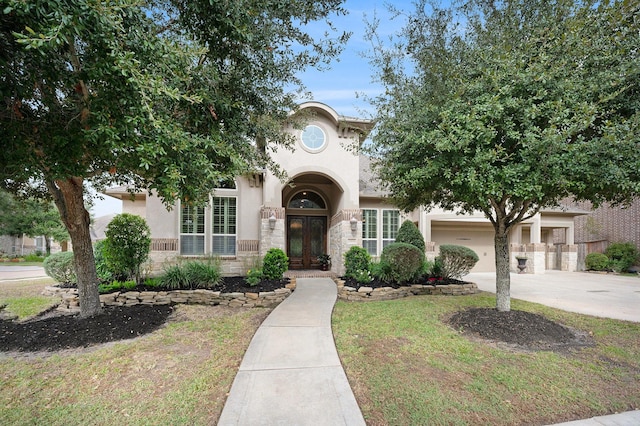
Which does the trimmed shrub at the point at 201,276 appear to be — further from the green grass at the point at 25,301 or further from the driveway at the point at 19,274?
the driveway at the point at 19,274

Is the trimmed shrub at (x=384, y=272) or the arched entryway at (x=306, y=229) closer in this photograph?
the trimmed shrub at (x=384, y=272)

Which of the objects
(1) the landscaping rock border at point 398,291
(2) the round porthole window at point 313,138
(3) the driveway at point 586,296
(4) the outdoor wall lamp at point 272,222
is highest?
(2) the round porthole window at point 313,138

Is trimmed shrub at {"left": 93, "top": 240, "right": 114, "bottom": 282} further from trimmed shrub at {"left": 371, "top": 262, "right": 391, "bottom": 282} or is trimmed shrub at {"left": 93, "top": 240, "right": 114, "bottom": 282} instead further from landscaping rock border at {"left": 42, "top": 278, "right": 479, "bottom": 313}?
trimmed shrub at {"left": 371, "top": 262, "right": 391, "bottom": 282}

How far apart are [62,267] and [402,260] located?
983cm

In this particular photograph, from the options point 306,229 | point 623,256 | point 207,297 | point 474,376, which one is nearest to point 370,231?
point 306,229

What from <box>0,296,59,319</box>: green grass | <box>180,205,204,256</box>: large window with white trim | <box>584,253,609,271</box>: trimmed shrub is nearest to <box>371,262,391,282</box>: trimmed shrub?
<box>180,205,204,256</box>: large window with white trim

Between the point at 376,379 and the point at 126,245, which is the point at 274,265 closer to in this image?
the point at 126,245

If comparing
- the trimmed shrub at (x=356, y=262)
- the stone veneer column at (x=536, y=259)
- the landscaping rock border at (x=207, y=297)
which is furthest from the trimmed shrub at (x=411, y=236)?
the stone veneer column at (x=536, y=259)

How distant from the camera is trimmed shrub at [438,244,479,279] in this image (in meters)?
9.66

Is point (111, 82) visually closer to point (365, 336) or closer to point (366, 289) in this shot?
point (365, 336)

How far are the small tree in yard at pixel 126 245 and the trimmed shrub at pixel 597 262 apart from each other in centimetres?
2195

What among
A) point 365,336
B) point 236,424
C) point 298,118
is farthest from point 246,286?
point 236,424

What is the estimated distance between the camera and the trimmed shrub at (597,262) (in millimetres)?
16484

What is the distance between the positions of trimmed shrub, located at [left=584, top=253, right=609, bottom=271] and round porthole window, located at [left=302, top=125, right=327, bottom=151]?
1706cm
